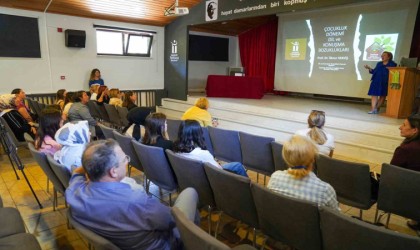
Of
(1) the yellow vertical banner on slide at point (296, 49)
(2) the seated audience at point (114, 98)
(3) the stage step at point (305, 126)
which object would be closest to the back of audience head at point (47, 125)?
(2) the seated audience at point (114, 98)

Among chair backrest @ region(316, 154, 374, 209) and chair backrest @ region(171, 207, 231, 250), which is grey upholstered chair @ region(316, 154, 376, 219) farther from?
chair backrest @ region(171, 207, 231, 250)

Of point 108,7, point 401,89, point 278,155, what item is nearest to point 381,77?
point 401,89

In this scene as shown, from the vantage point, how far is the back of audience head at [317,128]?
9.49 feet

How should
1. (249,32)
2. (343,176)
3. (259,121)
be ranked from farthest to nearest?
1. (249,32)
2. (259,121)
3. (343,176)

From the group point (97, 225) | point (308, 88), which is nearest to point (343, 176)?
point (97, 225)

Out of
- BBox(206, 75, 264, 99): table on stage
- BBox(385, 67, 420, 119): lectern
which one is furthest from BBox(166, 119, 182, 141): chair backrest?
BBox(206, 75, 264, 99): table on stage

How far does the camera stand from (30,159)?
439 centimetres

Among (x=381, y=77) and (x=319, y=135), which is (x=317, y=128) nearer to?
(x=319, y=135)

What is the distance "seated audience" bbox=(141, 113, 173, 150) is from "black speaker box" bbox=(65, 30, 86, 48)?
5750 mm

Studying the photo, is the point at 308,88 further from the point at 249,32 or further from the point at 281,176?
Answer: the point at 281,176

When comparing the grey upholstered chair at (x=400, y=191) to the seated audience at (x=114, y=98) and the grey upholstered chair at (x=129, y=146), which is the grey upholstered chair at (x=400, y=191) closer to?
the grey upholstered chair at (x=129, y=146)

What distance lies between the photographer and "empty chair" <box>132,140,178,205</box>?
8.16 feet

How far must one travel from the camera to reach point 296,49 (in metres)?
8.60

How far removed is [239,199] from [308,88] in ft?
23.8
